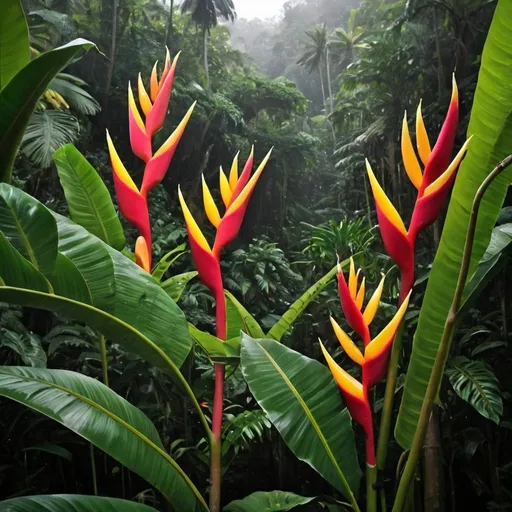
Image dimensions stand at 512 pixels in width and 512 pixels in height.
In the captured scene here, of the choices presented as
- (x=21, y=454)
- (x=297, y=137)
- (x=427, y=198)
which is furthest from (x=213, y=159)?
(x=427, y=198)

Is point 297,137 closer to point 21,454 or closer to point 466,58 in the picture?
point 466,58

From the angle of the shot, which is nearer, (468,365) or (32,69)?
(32,69)

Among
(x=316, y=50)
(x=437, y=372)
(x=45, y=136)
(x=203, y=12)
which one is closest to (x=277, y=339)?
(x=437, y=372)

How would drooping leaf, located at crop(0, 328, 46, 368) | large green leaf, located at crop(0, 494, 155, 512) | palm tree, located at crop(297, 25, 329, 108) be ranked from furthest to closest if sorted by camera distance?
palm tree, located at crop(297, 25, 329, 108) → drooping leaf, located at crop(0, 328, 46, 368) → large green leaf, located at crop(0, 494, 155, 512)

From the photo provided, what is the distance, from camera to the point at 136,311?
0.96 meters

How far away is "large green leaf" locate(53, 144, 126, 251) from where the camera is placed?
4.10 feet

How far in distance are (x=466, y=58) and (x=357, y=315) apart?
329 centimetres

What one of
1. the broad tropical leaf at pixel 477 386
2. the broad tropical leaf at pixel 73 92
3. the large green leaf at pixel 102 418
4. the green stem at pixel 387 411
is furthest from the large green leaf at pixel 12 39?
the broad tropical leaf at pixel 73 92

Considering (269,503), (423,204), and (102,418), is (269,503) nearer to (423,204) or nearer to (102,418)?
(102,418)

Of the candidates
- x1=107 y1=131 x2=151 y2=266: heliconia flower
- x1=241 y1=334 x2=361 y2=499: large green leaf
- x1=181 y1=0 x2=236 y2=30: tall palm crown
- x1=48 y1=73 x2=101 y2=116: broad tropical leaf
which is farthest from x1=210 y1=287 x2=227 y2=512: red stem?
x1=181 y1=0 x2=236 y2=30: tall palm crown

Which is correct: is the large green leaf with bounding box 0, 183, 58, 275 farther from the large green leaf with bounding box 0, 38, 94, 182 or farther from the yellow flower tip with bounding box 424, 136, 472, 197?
the yellow flower tip with bounding box 424, 136, 472, 197

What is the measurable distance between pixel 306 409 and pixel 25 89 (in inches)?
31.8

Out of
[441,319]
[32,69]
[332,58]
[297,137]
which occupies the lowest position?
[441,319]

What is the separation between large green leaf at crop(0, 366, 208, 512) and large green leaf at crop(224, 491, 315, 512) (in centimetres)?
10
